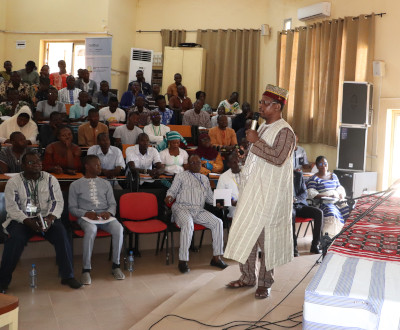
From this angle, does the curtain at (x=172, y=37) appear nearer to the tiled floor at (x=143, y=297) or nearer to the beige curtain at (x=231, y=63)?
the beige curtain at (x=231, y=63)

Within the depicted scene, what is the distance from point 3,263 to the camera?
5.07 m

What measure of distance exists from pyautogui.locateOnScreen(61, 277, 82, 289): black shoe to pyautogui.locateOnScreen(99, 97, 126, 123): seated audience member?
17.1 ft

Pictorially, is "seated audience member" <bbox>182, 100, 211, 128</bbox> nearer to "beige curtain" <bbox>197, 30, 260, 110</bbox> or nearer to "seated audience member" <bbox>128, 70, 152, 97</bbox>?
"seated audience member" <bbox>128, 70, 152, 97</bbox>

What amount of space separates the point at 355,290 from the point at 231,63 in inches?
474

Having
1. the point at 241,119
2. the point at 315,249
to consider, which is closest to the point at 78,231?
the point at 315,249

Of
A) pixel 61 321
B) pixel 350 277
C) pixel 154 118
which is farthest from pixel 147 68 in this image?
pixel 350 277

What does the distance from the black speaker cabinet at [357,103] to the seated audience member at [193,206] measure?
4059 mm

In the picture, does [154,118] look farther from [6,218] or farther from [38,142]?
[6,218]

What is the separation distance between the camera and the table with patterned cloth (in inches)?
72.0

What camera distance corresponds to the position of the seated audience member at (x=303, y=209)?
6.93 metres

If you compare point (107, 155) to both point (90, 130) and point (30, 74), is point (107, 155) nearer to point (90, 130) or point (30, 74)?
point (90, 130)

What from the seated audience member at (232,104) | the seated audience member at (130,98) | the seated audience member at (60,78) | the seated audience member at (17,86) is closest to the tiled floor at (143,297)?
the seated audience member at (17,86)

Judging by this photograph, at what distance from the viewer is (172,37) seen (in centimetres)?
1398

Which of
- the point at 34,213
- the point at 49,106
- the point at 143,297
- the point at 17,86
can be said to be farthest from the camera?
the point at 17,86
